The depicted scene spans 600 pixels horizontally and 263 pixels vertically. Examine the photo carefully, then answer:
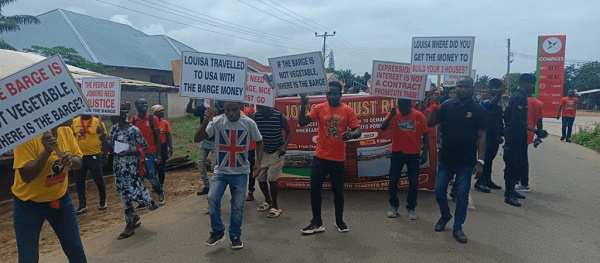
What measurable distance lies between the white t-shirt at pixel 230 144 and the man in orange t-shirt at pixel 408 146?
1.94 metres

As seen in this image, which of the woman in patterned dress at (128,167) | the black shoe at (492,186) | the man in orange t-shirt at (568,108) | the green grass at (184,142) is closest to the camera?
the woman in patterned dress at (128,167)

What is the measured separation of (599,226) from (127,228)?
233 inches

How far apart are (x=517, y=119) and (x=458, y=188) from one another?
2243 mm

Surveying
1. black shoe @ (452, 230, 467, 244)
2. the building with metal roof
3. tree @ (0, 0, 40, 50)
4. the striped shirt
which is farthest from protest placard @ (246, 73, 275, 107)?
tree @ (0, 0, 40, 50)

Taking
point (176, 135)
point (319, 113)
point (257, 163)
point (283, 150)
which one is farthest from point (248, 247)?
point (176, 135)

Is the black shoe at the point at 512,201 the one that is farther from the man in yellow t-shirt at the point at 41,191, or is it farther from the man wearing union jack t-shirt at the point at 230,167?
the man in yellow t-shirt at the point at 41,191

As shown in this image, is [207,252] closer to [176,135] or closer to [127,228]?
[127,228]

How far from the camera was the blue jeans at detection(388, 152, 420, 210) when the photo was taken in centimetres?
558

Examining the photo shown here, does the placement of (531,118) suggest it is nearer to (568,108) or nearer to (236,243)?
(236,243)

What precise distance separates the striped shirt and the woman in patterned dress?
5.22 feet

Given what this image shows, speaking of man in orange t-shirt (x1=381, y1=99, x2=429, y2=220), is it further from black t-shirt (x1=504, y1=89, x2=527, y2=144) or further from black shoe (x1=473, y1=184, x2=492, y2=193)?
black shoe (x1=473, y1=184, x2=492, y2=193)

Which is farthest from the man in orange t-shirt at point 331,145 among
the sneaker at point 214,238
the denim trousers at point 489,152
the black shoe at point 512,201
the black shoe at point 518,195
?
the denim trousers at point 489,152

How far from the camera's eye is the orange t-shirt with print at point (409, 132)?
18.2 ft

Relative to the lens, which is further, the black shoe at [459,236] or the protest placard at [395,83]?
the protest placard at [395,83]
